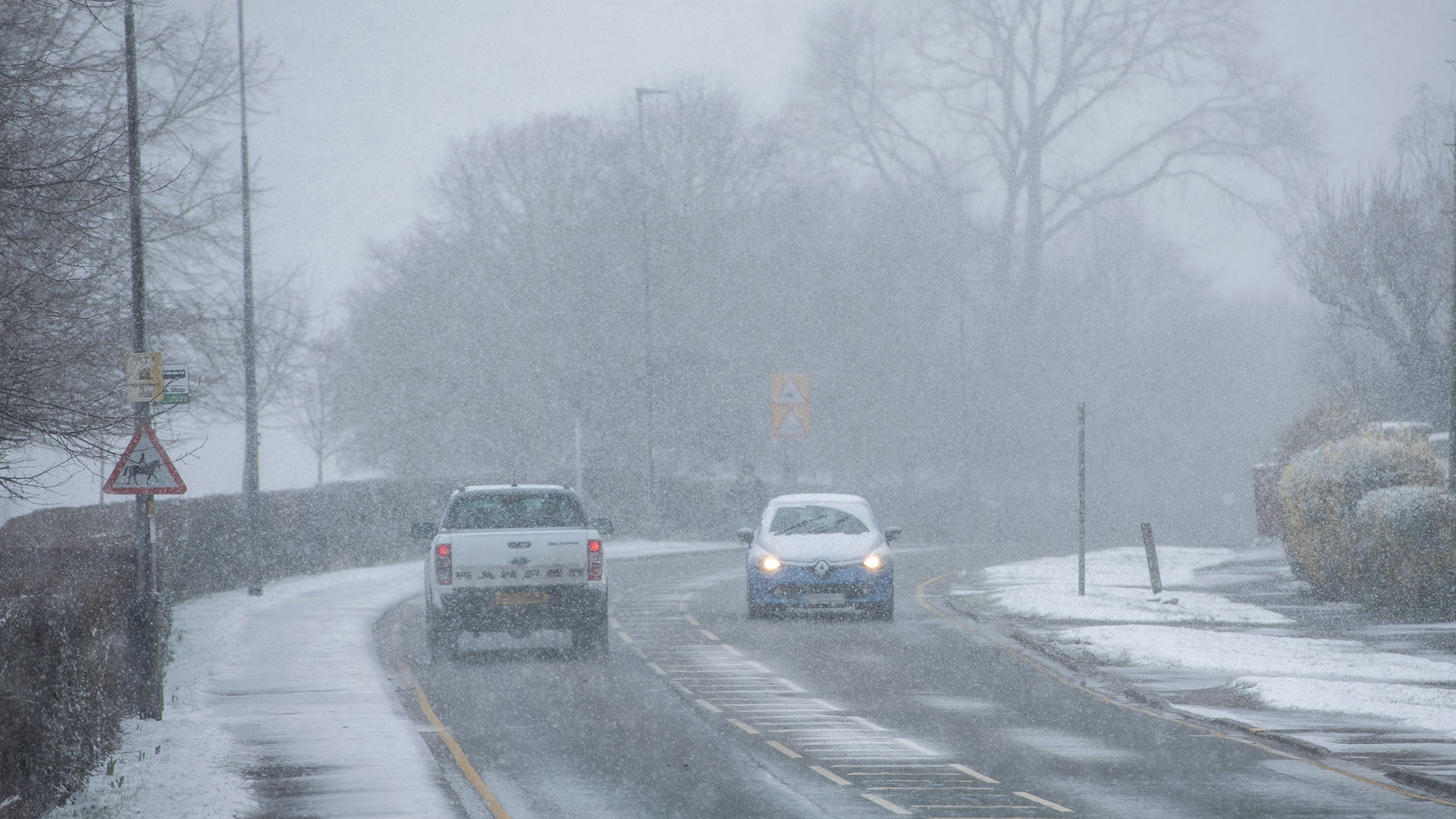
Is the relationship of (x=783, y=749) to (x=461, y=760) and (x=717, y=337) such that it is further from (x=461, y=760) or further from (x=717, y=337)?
(x=717, y=337)

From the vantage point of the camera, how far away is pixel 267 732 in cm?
1345

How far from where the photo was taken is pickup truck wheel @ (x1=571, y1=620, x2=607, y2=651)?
1859 centimetres

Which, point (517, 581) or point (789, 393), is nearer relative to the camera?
point (517, 581)

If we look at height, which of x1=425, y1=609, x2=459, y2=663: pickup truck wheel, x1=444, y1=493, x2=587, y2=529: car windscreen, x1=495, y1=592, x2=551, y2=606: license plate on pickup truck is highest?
x1=444, y1=493, x2=587, y2=529: car windscreen

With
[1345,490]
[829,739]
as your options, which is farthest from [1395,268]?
[829,739]

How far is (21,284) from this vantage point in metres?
12.5

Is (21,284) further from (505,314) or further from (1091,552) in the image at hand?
(505,314)

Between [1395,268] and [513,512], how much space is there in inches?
1020

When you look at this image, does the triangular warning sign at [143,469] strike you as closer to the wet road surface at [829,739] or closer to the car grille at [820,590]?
the wet road surface at [829,739]

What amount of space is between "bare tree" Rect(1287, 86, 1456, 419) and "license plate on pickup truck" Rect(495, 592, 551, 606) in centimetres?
2639

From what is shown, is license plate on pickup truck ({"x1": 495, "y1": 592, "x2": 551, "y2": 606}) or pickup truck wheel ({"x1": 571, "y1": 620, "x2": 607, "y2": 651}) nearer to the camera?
license plate on pickup truck ({"x1": 495, "y1": 592, "x2": 551, "y2": 606})

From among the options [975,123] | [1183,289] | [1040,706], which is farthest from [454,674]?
[1183,289]

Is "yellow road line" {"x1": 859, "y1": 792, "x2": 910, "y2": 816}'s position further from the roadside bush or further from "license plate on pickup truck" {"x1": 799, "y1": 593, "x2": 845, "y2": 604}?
the roadside bush

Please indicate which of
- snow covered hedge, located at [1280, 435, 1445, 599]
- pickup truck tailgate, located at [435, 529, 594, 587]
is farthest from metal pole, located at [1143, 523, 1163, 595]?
pickup truck tailgate, located at [435, 529, 594, 587]
